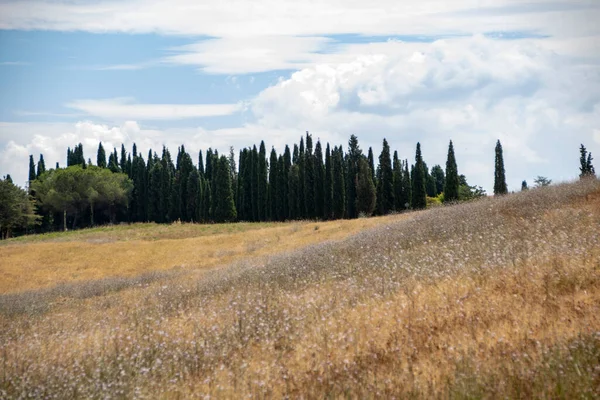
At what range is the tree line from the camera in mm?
63094

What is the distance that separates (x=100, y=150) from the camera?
4205 inches

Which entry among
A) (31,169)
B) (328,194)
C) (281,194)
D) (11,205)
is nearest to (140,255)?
(328,194)

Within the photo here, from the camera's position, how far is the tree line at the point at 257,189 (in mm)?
63094

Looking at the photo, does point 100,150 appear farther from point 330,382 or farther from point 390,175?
point 330,382

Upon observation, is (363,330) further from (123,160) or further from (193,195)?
(123,160)

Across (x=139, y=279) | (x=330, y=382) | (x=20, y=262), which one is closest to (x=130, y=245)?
(x=20, y=262)

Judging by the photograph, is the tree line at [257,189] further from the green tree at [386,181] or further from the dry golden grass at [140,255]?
the dry golden grass at [140,255]

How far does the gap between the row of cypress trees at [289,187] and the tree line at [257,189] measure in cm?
12

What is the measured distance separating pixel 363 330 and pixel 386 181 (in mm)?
55890

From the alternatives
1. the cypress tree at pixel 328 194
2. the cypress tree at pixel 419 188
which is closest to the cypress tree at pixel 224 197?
the cypress tree at pixel 328 194

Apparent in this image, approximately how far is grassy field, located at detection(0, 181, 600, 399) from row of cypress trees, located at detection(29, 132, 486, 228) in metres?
46.2

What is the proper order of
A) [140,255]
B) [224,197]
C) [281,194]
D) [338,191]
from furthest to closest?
[224,197], [281,194], [338,191], [140,255]

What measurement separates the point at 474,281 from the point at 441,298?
92 centimetres

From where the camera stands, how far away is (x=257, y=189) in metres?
73.4
